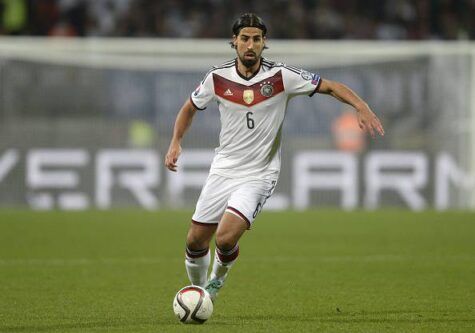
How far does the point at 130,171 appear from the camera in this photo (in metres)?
20.0

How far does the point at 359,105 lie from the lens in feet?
26.5

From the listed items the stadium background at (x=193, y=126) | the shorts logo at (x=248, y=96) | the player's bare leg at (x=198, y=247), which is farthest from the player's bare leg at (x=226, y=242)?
the stadium background at (x=193, y=126)

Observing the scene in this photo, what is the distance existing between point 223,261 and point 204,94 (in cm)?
125

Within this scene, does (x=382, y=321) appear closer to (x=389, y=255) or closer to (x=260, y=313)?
(x=260, y=313)

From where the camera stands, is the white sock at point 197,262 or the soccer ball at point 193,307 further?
the white sock at point 197,262

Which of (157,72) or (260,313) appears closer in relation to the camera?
(260,313)

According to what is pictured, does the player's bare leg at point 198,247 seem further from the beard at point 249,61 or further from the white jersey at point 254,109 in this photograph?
the beard at point 249,61

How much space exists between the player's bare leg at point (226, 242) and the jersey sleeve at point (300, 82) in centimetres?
109

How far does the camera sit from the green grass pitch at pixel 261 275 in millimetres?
7957

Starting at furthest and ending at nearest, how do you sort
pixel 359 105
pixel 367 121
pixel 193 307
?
pixel 359 105 → pixel 367 121 → pixel 193 307

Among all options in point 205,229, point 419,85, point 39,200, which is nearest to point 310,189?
point 419,85

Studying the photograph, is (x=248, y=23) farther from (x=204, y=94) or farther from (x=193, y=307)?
(x=193, y=307)

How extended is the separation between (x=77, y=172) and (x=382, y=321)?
12.7m

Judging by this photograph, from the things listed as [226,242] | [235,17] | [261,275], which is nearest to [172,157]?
[226,242]
